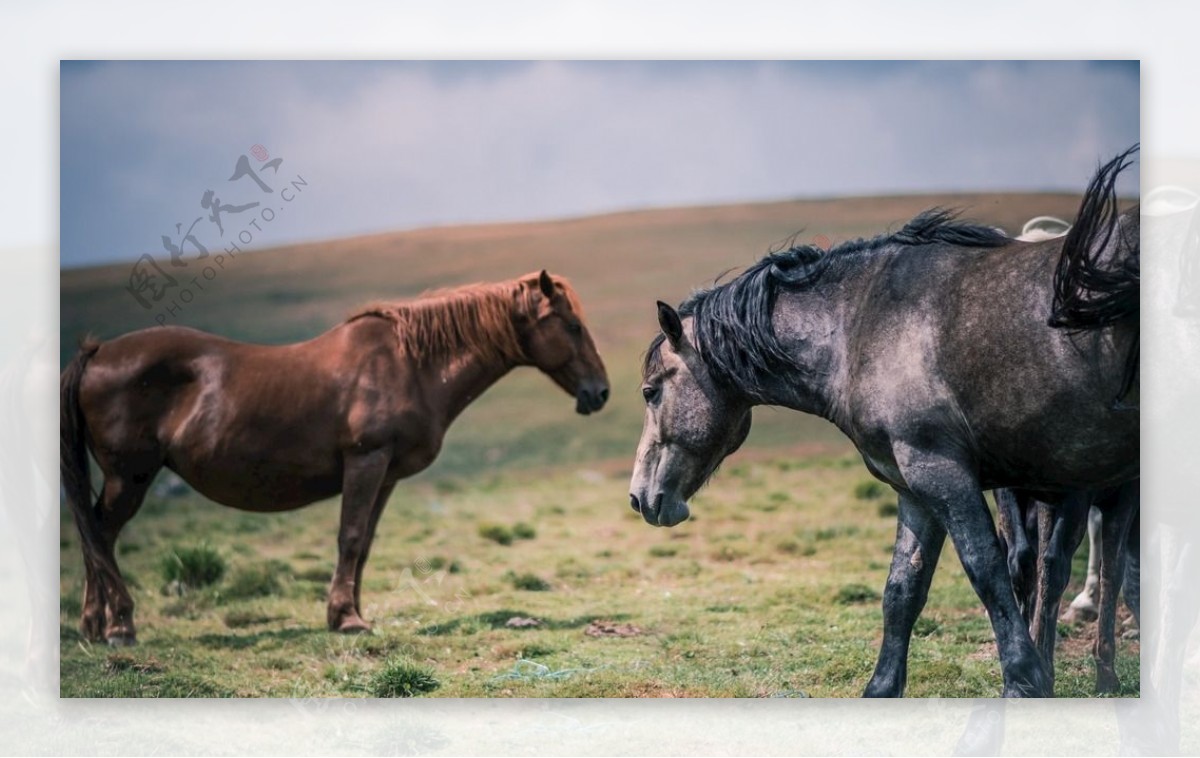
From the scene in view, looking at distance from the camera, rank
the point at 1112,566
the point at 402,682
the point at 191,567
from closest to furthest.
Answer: the point at 1112,566 < the point at 402,682 < the point at 191,567

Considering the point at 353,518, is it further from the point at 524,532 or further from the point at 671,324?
the point at 671,324

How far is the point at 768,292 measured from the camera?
536 centimetres

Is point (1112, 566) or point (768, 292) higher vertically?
point (768, 292)

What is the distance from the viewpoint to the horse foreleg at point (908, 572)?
5285 millimetres

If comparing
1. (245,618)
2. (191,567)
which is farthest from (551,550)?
(191,567)

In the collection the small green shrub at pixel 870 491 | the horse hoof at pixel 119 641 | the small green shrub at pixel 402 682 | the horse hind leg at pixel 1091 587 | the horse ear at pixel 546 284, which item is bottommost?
the small green shrub at pixel 402 682

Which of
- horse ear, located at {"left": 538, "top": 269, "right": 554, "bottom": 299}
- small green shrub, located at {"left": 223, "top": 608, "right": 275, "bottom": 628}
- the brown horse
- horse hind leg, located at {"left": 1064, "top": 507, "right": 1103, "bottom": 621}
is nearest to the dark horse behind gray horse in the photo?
horse ear, located at {"left": 538, "top": 269, "right": 554, "bottom": 299}

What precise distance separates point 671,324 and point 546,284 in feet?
5.35

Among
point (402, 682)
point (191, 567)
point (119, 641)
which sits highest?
point (191, 567)

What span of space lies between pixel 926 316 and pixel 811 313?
0.48 m

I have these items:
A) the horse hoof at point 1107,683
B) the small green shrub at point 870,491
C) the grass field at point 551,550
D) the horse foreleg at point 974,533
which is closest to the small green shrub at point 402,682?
the grass field at point 551,550

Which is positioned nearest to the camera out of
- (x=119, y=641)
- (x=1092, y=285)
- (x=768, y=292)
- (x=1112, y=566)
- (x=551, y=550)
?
(x=1092, y=285)

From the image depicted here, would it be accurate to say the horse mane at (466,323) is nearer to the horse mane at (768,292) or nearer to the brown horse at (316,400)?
the brown horse at (316,400)

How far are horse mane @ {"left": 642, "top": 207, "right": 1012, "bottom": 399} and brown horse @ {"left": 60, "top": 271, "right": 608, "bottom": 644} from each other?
1.77 metres
